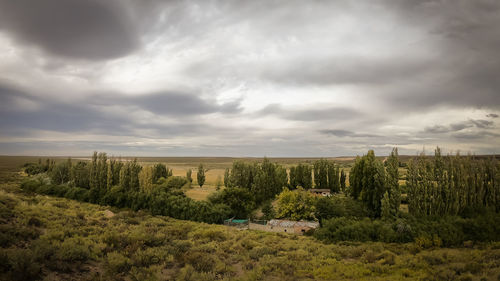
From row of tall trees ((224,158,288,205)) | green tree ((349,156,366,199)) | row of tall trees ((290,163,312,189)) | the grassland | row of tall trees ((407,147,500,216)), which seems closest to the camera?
the grassland

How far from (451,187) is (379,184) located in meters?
7.32

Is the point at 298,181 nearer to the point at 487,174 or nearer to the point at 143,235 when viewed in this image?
the point at 487,174

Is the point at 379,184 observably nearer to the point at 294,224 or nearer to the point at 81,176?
the point at 294,224

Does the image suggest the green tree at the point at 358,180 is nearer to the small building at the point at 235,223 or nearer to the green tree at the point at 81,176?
the small building at the point at 235,223

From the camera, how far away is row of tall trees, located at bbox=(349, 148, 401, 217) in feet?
89.8

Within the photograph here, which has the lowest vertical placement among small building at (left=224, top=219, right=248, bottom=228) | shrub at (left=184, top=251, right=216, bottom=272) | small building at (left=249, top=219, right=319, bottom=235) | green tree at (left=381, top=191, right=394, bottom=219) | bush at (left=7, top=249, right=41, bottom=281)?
small building at (left=224, top=219, right=248, bottom=228)

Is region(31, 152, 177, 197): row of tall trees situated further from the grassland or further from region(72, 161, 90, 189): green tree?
the grassland

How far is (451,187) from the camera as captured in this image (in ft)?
89.6

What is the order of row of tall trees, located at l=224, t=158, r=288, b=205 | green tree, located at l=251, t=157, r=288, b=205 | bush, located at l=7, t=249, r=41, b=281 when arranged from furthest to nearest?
row of tall trees, located at l=224, t=158, r=288, b=205, green tree, located at l=251, t=157, r=288, b=205, bush, located at l=7, t=249, r=41, b=281

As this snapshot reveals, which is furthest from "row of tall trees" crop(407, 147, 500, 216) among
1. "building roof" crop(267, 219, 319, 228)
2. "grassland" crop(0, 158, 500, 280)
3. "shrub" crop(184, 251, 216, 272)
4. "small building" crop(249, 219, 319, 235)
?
"shrub" crop(184, 251, 216, 272)

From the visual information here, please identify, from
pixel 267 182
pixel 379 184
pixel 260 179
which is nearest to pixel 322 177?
pixel 267 182

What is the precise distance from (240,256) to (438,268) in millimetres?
9968

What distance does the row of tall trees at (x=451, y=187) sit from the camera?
27.1 meters

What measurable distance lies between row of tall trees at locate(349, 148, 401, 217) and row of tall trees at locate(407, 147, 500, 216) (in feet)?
6.30
